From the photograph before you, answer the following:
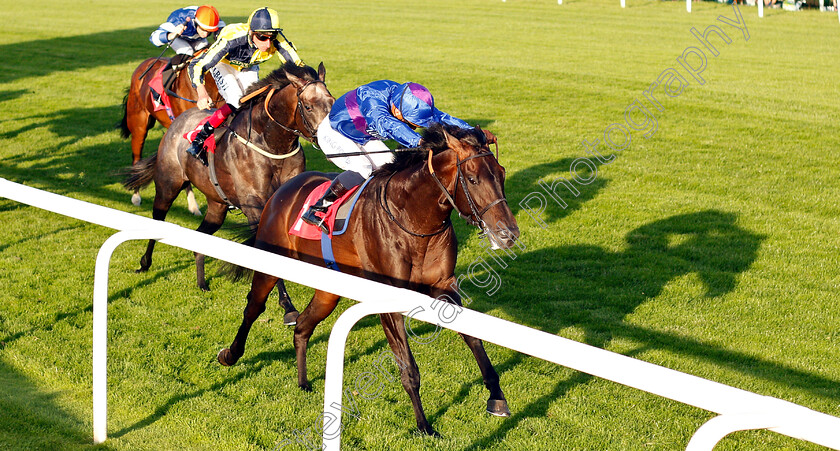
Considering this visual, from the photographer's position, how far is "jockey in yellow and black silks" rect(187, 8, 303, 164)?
5.98 meters

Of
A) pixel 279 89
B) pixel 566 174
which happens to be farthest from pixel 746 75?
pixel 279 89

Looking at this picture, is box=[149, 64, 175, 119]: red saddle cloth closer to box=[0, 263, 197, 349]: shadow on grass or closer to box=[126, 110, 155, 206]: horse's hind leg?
box=[126, 110, 155, 206]: horse's hind leg

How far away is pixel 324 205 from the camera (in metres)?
4.20

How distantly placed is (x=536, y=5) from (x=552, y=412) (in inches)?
1123

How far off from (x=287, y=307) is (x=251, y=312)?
868 mm

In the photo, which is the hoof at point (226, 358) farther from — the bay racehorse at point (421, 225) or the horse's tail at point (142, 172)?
the horse's tail at point (142, 172)

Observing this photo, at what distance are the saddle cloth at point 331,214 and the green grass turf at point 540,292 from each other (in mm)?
941

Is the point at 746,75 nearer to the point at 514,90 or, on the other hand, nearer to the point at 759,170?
the point at 514,90

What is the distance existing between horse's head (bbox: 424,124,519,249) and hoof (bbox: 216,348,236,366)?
1.89 m

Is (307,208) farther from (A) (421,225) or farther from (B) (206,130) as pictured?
(B) (206,130)

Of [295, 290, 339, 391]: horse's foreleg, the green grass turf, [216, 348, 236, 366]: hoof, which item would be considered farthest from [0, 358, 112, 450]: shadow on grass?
[295, 290, 339, 391]: horse's foreleg

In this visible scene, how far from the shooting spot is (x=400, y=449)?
3.79 meters

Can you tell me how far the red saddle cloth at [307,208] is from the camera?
4203mm

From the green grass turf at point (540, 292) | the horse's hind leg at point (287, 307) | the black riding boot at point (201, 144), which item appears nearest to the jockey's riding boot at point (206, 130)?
the black riding boot at point (201, 144)
